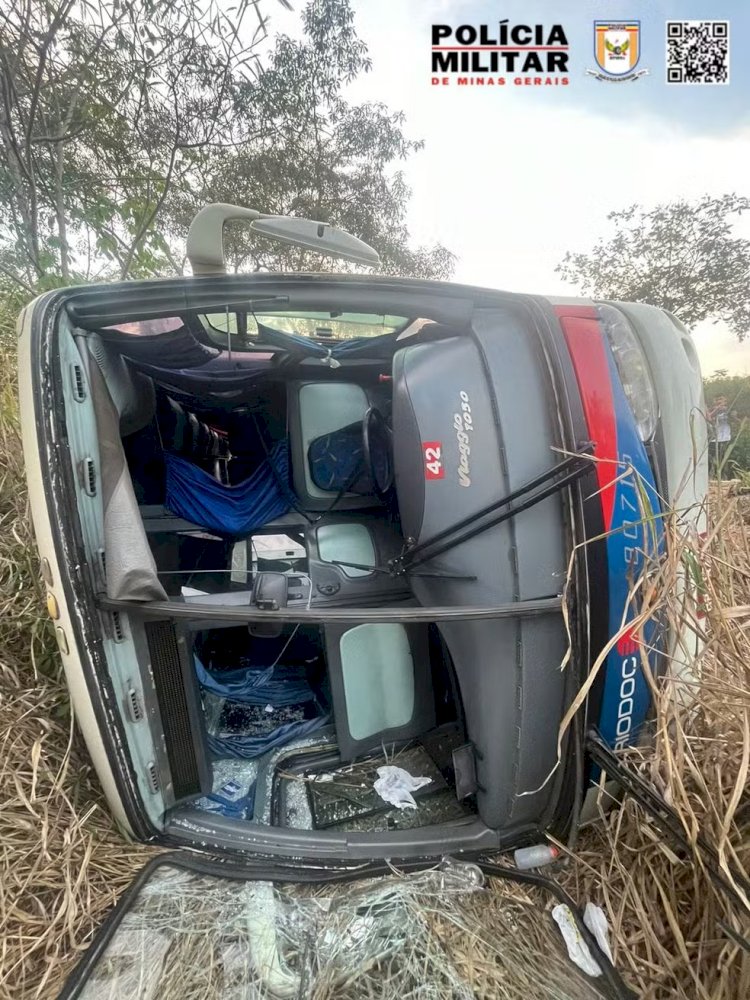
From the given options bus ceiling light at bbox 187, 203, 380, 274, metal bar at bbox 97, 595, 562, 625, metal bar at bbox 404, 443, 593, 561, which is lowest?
metal bar at bbox 97, 595, 562, 625

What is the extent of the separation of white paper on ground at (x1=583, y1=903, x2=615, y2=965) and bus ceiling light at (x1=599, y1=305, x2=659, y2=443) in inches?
53.5

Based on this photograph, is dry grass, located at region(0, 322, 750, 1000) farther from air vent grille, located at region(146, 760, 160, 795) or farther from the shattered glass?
air vent grille, located at region(146, 760, 160, 795)

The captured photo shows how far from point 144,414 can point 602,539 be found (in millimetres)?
1887

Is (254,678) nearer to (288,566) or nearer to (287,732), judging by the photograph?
(287,732)

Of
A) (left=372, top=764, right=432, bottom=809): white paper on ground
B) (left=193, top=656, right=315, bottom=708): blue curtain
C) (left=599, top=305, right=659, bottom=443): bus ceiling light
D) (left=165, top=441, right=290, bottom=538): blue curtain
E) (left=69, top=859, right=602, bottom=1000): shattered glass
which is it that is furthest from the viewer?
(left=165, top=441, right=290, bottom=538): blue curtain

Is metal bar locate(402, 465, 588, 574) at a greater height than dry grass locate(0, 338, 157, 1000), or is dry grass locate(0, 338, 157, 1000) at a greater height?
metal bar locate(402, 465, 588, 574)

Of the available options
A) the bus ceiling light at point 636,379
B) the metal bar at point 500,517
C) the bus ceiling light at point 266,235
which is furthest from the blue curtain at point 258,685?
the bus ceiling light at point 636,379

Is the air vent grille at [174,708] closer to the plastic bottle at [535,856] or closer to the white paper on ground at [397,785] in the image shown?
the white paper on ground at [397,785]

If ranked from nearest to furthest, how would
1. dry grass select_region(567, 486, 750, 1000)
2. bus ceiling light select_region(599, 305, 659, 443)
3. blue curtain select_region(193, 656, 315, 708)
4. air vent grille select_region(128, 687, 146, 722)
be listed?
1. dry grass select_region(567, 486, 750, 1000)
2. bus ceiling light select_region(599, 305, 659, 443)
3. air vent grille select_region(128, 687, 146, 722)
4. blue curtain select_region(193, 656, 315, 708)

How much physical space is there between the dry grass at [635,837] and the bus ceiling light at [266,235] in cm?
135

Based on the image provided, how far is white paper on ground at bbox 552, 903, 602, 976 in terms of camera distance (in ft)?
3.94

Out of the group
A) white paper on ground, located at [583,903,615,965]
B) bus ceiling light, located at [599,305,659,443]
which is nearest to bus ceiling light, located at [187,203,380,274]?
bus ceiling light, located at [599,305,659,443]

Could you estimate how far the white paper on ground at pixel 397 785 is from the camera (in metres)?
1.75

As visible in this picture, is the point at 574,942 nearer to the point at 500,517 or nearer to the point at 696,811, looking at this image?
the point at 696,811
